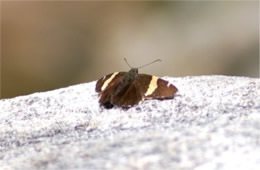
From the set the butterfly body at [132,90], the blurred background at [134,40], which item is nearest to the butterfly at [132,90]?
the butterfly body at [132,90]

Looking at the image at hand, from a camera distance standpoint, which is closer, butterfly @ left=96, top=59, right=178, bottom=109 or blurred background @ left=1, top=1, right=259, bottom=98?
butterfly @ left=96, top=59, right=178, bottom=109

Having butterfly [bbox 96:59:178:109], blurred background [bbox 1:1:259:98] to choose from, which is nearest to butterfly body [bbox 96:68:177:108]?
butterfly [bbox 96:59:178:109]

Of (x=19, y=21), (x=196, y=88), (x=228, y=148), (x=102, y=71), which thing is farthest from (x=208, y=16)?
(x=228, y=148)

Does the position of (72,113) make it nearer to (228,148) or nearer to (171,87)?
(171,87)

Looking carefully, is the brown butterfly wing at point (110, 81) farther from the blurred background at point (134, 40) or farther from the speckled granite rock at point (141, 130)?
the blurred background at point (134, 40)

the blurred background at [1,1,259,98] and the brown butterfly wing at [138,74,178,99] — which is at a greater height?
the brown butterfly wing at [138,74,178,99]

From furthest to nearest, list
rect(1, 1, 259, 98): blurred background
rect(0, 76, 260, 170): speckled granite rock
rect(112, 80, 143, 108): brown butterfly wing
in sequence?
rect(1, 1, 259, 98): blurred background < rect(112, 80, 143, 108): brown butterfly wing < rect(0, 76, 260, 170): speckled granite rock

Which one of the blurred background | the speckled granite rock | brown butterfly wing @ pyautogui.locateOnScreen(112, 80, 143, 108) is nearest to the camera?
the speckled granite rock

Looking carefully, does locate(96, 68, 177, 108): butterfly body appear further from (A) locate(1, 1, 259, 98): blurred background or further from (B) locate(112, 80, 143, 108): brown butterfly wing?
(A) locate(1, 1, 259, 98): blurred background
